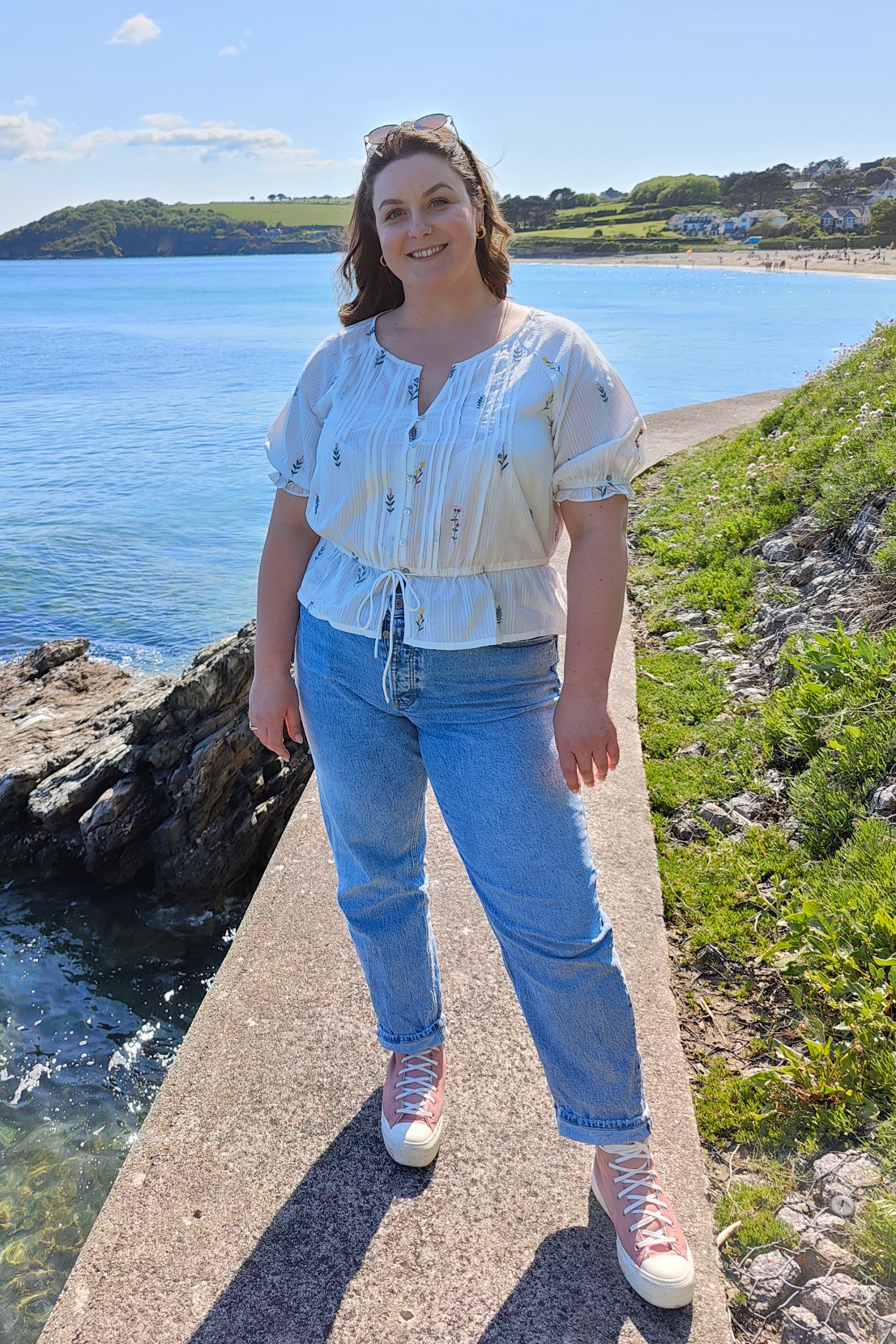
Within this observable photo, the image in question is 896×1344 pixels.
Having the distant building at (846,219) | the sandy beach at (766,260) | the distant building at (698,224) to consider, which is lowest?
the sandy beach at (766,260)

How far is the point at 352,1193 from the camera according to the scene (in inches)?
83.0

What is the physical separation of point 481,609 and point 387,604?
0.65 ft

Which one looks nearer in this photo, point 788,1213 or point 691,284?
point 788,1213

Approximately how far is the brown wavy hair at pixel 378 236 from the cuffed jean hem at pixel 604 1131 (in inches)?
71.8

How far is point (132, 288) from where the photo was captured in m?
90.9

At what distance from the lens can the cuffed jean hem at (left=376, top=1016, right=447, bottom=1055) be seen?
2.26m

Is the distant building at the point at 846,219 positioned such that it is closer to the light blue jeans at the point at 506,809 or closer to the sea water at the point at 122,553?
the sea water at the point at 122,553

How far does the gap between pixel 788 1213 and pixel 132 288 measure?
102197 mm

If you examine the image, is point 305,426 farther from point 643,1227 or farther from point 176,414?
point 176,414

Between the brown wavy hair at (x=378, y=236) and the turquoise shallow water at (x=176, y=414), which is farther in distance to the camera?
the turquoise shallow water at (x=176, y=414)

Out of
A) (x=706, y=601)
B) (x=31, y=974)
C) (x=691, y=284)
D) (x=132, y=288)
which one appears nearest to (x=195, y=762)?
(x=31, y=974)

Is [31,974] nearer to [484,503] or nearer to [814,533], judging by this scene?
[484,503]

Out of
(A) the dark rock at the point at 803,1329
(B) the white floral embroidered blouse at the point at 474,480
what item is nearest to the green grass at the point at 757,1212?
(A) the dark rock at the point at 803,1329

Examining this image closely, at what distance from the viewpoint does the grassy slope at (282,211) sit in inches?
6338
